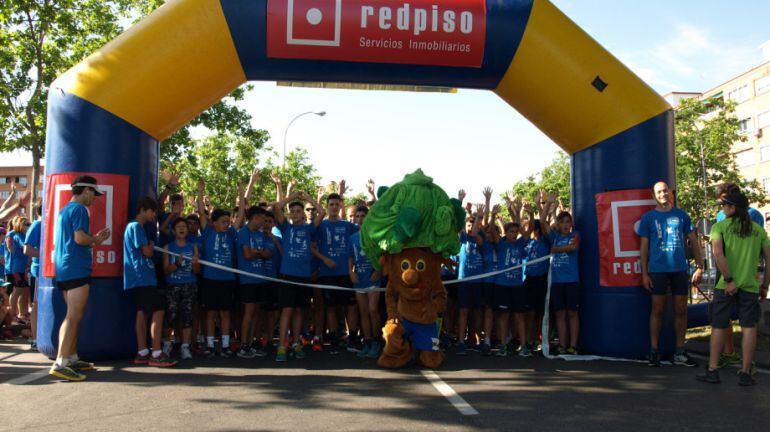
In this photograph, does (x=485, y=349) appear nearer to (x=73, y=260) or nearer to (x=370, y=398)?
(x=370, y=398)

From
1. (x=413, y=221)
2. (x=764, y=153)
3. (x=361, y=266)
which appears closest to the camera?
(x=413, y=221)

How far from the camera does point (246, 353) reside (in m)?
7.66

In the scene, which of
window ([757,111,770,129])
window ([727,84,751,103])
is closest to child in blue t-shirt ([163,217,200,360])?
window ([757,111,770,129])

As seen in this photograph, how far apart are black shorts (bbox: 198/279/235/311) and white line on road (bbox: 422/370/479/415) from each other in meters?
2.79

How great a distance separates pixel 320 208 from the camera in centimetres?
819

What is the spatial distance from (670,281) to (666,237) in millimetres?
543

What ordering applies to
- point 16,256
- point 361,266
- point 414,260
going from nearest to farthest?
point 414,260, point 361,266, point 16,256

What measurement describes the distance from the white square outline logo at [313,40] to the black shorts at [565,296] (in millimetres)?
4265

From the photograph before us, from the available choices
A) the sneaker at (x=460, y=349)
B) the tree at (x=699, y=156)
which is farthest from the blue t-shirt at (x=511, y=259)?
the tree at (x=699, y=156)

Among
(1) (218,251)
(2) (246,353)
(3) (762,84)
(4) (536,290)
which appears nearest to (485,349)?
(4) (536,290)

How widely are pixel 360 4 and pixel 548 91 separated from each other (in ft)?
8.49

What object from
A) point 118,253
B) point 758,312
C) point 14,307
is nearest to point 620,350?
point 758,312

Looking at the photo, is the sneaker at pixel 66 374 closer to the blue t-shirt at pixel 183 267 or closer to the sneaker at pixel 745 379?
the blue t-shirt at pixel 183 267

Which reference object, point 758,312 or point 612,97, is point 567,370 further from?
point 612,97
